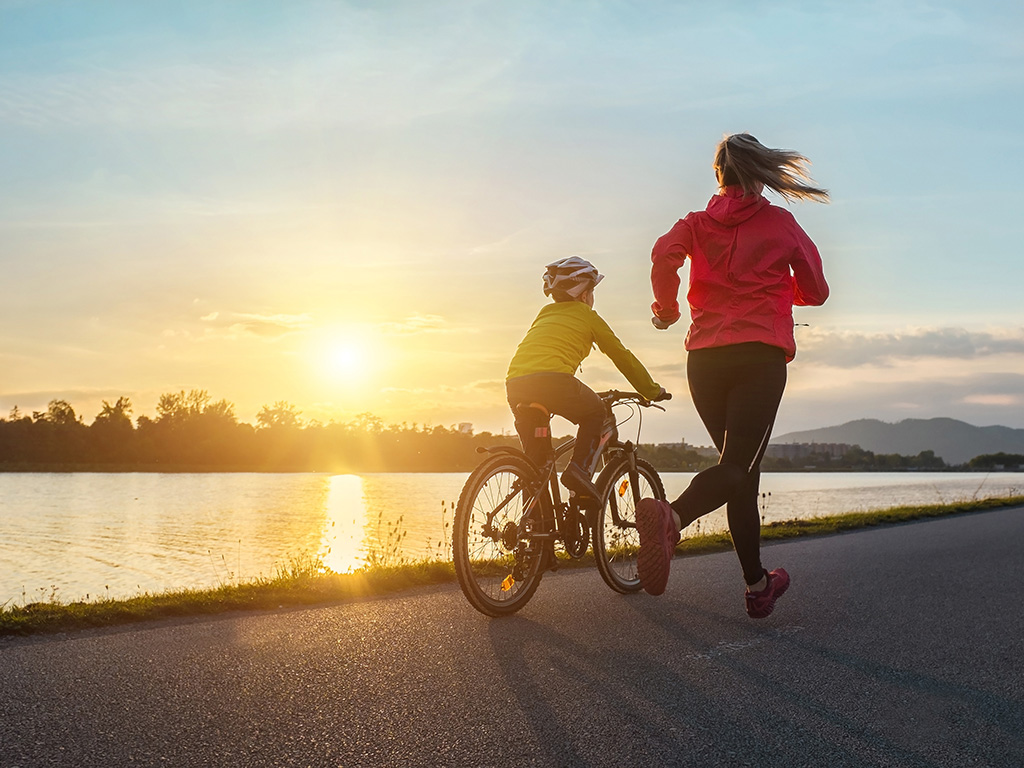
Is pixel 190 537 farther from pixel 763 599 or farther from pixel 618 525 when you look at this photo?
pixel 763 599

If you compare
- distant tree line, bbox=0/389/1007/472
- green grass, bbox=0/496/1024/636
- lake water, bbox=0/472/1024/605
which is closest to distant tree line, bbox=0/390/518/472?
distant tree line, bbox=0/389/1007/472

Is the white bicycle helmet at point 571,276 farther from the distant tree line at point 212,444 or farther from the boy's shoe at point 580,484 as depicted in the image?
the distant tree line at point 212,444

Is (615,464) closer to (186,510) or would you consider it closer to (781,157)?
(781,157)

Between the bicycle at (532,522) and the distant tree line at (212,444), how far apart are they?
83.7m

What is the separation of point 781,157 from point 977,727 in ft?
9.10

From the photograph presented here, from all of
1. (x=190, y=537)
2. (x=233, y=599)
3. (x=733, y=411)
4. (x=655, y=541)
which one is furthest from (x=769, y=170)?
(x=190, y=537)

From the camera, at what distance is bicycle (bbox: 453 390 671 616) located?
4.75 metres

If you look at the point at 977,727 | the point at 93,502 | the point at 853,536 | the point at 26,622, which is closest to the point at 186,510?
the point at 93,502

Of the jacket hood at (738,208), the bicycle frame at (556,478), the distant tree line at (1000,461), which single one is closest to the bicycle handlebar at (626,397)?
the bicycle frame at (556,478)

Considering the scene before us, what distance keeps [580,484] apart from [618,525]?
751 millimetres

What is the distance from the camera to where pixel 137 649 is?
12.9 feet

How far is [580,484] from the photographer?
208 inches

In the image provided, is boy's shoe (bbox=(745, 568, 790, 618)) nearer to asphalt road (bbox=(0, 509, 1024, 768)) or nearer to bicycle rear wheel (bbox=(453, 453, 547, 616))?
asphalt road (bbox=(0, 509, 1024, 768))

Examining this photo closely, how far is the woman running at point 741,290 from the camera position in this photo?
14.2 ft
